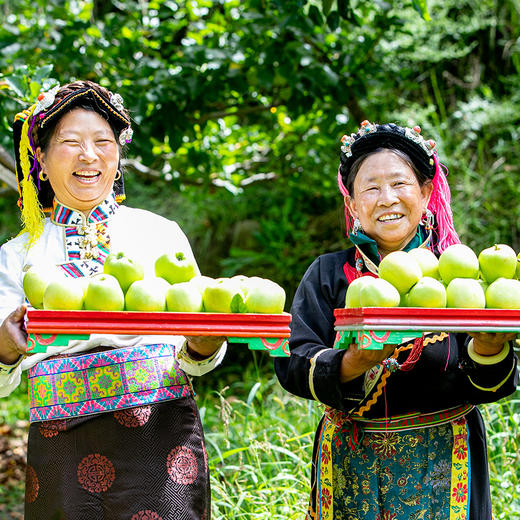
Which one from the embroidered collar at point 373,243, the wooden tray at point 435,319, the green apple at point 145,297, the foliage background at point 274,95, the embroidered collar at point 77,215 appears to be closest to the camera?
the wooden tray at point 435,319

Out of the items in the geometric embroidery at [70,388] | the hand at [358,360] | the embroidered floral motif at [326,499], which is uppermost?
the hand at [358,360]

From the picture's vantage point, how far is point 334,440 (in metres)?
2.18

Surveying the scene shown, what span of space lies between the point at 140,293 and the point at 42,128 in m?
0.76

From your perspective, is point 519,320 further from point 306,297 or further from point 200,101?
point 200,101

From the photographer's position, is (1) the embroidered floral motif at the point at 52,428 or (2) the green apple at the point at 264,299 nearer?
(2) the green apple at the point at 264,299

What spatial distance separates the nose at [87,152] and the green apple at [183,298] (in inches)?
22.8

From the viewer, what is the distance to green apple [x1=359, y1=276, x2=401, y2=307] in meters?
1.82

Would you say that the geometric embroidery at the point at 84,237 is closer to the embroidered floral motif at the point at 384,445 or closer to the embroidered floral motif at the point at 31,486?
the embroidered floral motif at the point at 31,486

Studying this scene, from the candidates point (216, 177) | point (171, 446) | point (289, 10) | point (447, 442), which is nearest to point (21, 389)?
point (216, 177)

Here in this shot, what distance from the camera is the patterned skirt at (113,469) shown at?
2098mm

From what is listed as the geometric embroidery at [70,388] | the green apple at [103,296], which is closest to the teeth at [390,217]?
the green apple at [103,296]

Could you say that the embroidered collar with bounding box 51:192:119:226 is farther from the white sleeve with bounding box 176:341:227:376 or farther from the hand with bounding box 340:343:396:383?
the hand with bounding box 340:343:396:383

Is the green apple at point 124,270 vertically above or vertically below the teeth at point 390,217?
below

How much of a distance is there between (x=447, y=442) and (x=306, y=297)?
2.03ft
